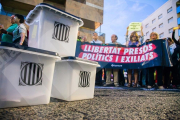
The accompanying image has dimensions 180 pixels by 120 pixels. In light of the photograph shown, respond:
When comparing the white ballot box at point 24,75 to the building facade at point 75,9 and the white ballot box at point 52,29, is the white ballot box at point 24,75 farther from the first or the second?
the building facade at point 75,9

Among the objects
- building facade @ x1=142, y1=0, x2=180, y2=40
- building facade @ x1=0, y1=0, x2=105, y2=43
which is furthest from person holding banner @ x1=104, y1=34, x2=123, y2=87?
building facade @ x1=142, y1=0, x2=180, y2=40

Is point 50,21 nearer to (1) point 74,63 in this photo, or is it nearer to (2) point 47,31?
(2) point 47,31

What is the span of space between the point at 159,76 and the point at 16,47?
449cm

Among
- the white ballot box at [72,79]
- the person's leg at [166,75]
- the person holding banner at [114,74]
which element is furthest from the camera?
the person holding banner at [114,74]

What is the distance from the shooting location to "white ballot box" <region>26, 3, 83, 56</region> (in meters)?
1.90

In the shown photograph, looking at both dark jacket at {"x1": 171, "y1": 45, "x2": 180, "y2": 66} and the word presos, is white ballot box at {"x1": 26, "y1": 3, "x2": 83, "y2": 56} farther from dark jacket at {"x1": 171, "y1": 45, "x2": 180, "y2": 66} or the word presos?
dark jacket at {"x1": 171, "y1": 45, "x2": 180, "y2": 66}

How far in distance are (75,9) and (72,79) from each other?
13968 millimetres

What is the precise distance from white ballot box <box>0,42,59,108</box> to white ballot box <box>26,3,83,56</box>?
510 mm

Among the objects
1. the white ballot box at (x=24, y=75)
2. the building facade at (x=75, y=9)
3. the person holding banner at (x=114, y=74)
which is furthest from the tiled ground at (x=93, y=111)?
the building facade at (x=75, y=9)

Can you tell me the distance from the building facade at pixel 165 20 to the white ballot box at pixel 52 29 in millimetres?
23338

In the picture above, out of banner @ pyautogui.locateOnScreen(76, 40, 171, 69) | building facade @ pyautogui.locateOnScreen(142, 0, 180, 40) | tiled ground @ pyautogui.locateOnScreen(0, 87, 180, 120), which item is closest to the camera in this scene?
tiled ground @ pyautogui.locateOnScreen(0, 87, 180, 120)

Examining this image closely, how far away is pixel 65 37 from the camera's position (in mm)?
2111

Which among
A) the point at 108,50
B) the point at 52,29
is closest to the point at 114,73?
the point at 108,50

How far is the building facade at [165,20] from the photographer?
2197cm
